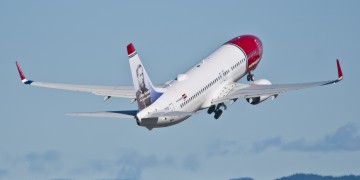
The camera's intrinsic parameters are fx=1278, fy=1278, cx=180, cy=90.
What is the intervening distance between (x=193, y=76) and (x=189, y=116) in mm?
5191

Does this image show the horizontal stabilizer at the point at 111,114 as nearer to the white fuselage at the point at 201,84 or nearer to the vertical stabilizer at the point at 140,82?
the white fuselage at the point at 201,84

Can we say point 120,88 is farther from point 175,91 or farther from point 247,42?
point 247,42

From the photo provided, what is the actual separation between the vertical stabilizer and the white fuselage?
64cm

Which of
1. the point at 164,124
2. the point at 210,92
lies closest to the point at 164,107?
the point at 164,124

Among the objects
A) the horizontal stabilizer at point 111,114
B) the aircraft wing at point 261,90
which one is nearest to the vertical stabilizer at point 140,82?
the horizontal stabilizer at point 111,114

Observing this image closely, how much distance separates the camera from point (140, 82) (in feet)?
397

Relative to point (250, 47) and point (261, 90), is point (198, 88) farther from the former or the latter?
point (250, 47)

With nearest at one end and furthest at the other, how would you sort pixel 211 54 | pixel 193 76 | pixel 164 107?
pixel 164 107 → pixel 193 76 → pixel 211 54

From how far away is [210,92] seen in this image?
133 meters

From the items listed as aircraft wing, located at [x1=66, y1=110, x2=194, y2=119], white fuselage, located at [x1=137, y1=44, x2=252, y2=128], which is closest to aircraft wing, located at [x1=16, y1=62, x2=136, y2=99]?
white fuselage, located at [x1=137, y1=44, x2=252, y2=128]

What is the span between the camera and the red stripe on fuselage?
146 meters

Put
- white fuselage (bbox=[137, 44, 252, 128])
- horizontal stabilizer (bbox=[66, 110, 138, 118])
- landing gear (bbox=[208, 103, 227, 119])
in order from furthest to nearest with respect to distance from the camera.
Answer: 1. landing gear (bbox=[208, 103, 227, 119])
2. white fuselage (bbox=[137, 44, 252, 128])
3. horizontal stabilizer (bbox=[66, 110, 138, 118])

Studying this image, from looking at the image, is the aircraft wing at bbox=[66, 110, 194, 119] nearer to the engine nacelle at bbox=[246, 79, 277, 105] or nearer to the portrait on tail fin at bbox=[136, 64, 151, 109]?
the portrait on tail fin at bbox=[136, 64, 151, 109]

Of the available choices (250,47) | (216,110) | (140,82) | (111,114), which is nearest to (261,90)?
(216,110)
